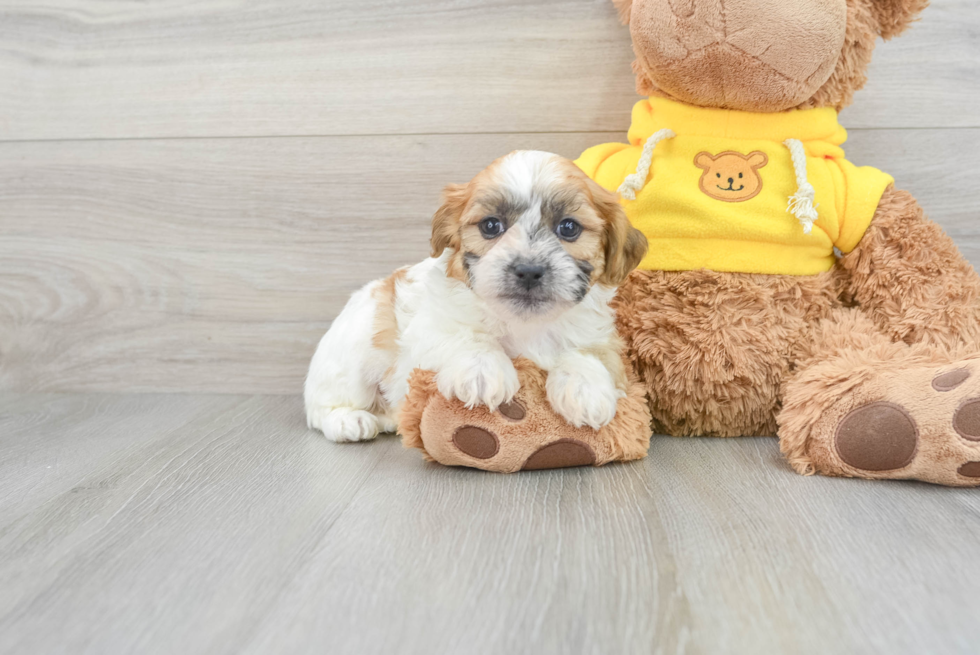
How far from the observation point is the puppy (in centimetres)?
144

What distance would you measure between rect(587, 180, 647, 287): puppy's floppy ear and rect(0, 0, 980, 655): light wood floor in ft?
1.49

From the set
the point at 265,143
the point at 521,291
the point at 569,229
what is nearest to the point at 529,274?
the point at 521,291

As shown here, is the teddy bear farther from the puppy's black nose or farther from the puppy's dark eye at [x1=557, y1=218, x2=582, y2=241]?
the puppy's black nose

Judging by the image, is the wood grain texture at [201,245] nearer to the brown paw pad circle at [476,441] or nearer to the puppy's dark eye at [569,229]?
the puppy's dark eye at [569,229]

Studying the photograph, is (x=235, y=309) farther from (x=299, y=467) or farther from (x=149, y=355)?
(x=299, y=467)

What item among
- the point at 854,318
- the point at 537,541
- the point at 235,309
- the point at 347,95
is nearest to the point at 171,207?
the point at 235,309

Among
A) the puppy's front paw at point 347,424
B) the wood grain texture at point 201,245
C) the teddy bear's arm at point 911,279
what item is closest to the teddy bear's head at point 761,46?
the teddy bear's arm at point 911,279

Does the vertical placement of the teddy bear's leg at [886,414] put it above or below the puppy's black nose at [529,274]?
below

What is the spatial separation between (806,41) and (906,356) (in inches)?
28.6

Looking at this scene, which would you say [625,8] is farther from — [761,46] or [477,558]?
[477,558]

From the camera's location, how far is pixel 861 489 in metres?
1.41

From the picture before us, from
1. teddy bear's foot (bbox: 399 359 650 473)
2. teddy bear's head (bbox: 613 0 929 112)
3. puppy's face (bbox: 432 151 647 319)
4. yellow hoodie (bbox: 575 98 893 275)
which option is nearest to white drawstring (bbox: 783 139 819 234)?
yellow hoodie (bbox: 575 98 893 275)

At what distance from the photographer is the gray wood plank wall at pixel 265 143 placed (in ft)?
6.80

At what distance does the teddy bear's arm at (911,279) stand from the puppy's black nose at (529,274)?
88 centimetres
